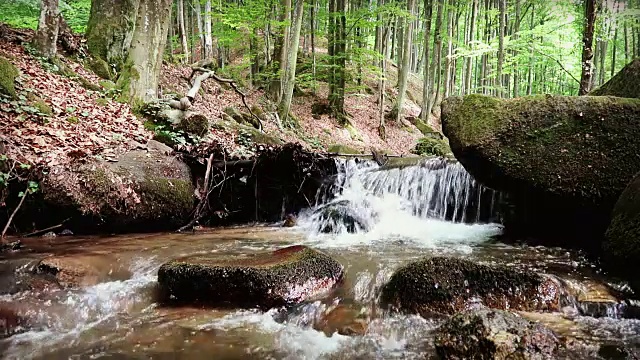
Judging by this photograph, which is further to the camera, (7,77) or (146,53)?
(146,53)

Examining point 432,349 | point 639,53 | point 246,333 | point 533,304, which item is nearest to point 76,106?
point 246,333

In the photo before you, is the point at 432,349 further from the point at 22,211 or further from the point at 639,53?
the point at 639,53

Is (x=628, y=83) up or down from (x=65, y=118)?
up

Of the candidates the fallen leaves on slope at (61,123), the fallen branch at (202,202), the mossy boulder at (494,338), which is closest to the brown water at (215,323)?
the mossy boulder at (494,338)

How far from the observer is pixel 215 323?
366 cm

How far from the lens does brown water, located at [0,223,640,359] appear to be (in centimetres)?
325

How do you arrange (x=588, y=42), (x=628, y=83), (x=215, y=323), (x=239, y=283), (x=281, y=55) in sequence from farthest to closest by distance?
(x=281, y=55), (x=588, y=42), (x=628, y=83), (x=239, y=283), (x=215, y=323)

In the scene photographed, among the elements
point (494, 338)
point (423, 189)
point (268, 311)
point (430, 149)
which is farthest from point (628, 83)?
point (430, 149)

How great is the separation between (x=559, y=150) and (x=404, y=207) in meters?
3.55

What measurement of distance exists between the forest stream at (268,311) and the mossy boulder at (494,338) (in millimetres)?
248

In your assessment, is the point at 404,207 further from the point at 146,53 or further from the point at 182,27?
the point at 182,27

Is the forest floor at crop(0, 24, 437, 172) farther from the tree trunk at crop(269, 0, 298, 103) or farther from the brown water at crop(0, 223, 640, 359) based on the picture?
the tree trunk at crop(269, 0, 298, 103)

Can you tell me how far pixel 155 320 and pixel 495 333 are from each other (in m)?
2.90

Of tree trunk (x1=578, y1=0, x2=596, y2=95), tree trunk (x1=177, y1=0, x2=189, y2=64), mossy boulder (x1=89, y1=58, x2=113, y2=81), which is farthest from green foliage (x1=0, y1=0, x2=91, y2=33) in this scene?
tree trunk (x1=578, y1=0, x2=596, y2=95)
